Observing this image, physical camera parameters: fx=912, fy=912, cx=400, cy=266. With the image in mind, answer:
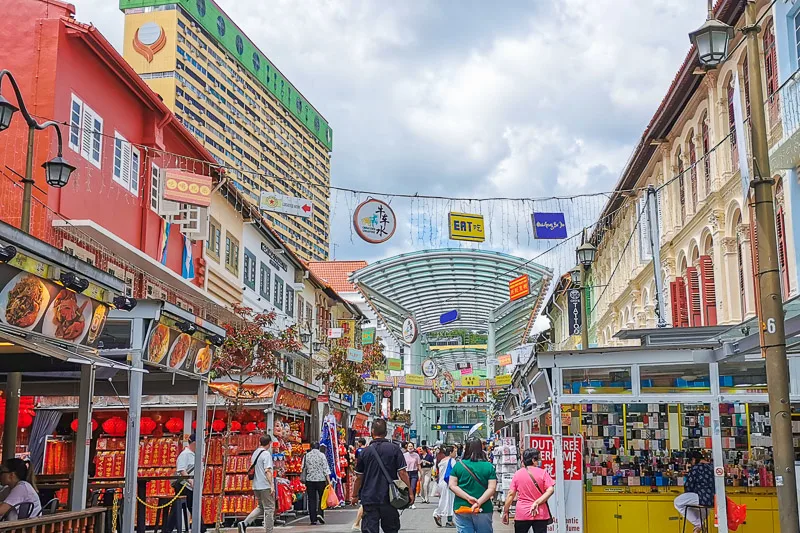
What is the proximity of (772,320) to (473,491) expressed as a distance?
3.59 meters

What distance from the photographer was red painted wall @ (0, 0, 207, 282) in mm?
17984

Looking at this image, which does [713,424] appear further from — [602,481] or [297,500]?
[297,500]

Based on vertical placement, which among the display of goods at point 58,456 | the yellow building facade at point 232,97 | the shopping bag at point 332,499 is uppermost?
the yellow building facade at point 232,97

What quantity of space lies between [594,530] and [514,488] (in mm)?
4349

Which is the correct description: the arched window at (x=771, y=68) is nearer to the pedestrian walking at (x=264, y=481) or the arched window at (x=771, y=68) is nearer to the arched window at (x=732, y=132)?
the arched window at (x=732, y=132)

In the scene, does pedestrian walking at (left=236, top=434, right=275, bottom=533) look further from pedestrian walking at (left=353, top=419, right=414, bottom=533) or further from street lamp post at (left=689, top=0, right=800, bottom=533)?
street lamp post at (left=689, top=0, right=800, bottom=533)

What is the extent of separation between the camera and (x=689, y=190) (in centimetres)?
2662

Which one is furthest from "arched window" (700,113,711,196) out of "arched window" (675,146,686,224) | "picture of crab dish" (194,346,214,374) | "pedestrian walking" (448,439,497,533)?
"pedestrian walking" (448,439,497,533)

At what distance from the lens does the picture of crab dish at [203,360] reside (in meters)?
13.9

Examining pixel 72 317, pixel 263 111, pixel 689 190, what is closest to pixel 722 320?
pixel 689 190

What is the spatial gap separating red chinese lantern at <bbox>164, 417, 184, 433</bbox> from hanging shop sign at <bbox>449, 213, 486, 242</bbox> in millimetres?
7566

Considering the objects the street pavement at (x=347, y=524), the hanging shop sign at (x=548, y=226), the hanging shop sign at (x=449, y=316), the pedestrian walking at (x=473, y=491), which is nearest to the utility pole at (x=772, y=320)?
the pedestrian walking at (x=473, y=491)

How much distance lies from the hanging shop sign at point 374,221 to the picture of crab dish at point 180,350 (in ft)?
23.8

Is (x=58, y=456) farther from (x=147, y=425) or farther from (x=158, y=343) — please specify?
(x=158, y=343)
